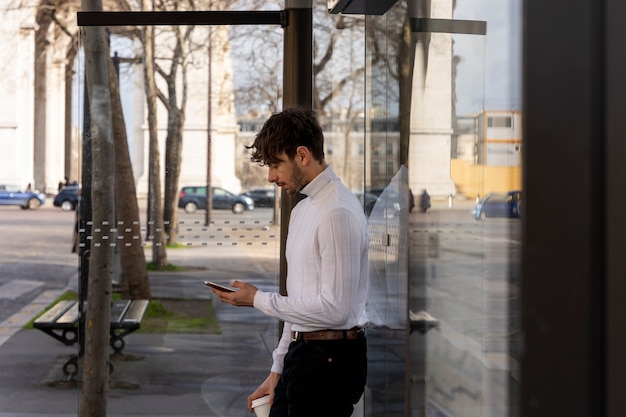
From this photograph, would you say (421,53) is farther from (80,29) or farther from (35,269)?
(35,269)

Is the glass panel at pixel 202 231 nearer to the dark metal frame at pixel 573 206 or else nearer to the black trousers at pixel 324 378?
the black trousers at pixel 324 378

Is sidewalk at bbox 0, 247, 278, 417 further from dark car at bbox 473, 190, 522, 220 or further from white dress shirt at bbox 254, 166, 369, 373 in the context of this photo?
dark car at bbox 473, 190, 522, 220

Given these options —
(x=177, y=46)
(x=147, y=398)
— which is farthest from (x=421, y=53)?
(x=147, y=398)

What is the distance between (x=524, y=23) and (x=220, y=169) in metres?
4.46

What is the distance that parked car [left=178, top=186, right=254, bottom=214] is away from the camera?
5.59m

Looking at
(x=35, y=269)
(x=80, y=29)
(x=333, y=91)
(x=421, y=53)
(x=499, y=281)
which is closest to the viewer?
(x=499, y=281)

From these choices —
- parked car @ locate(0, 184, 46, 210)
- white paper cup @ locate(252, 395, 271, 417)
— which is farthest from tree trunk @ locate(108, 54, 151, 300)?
parked car @ locate(0, 184, 46, 210)

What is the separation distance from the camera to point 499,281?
2645mm

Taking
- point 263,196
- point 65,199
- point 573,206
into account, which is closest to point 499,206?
point 573,206

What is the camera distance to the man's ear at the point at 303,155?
3221mm

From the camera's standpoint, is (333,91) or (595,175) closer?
(595,175)

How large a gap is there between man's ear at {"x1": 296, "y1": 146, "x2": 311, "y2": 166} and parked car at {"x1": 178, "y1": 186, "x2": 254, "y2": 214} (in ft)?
7.83

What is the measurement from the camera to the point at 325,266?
3029mm

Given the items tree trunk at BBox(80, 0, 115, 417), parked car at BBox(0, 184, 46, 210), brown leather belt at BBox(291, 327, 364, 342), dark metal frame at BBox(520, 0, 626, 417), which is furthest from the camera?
parked car at BBox(0, 184, 46, 210)
